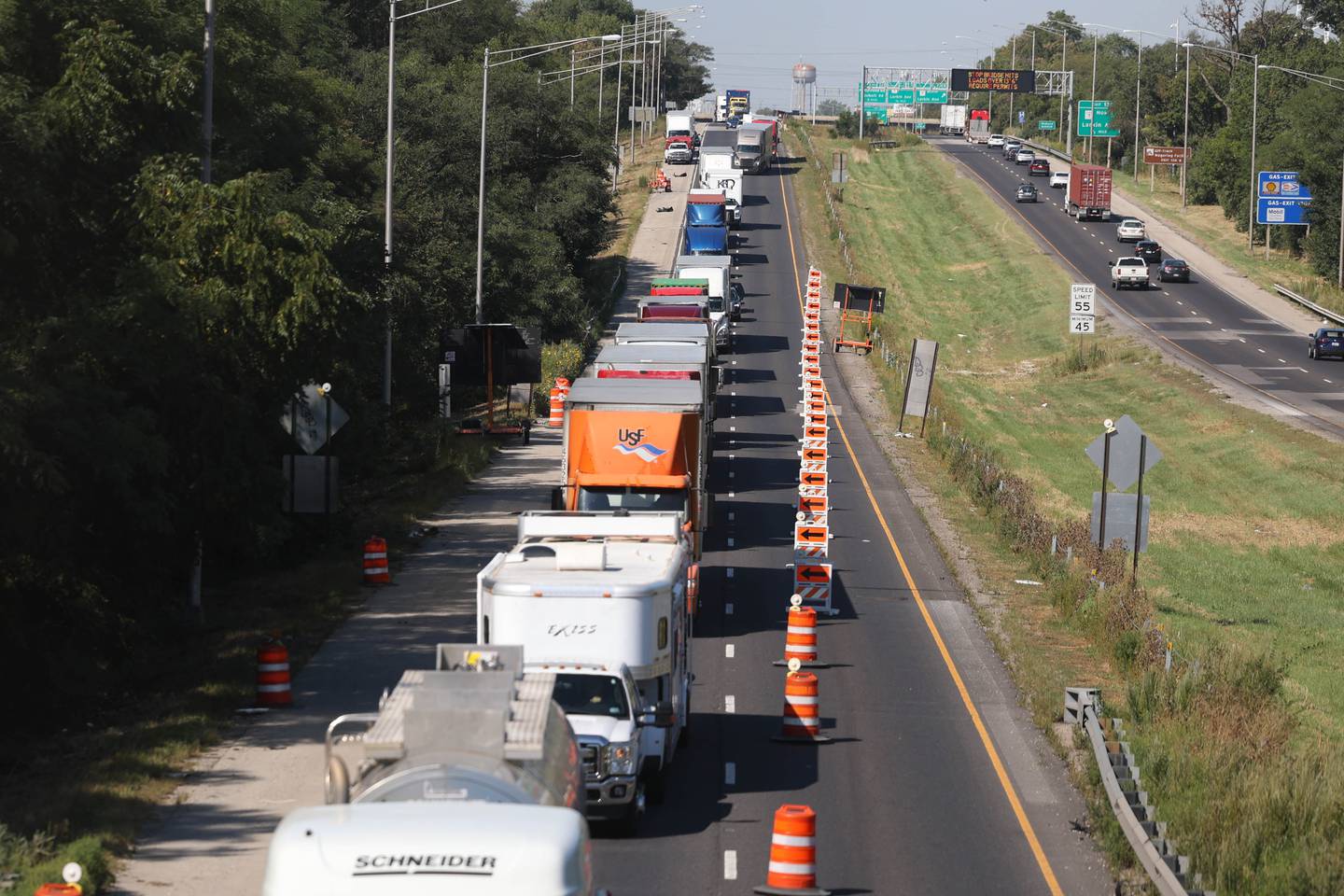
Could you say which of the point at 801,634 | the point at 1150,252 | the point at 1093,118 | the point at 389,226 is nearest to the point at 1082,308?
the point at 1150,252

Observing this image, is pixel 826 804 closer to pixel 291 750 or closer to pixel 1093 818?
pixel 1093 818

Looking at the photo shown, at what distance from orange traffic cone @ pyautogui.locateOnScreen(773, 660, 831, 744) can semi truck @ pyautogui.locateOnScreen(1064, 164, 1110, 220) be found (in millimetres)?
99325

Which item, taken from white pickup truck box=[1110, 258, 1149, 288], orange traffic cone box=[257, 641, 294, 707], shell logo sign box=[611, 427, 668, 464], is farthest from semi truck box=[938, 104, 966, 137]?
orange traffic cone box=[257, 641, 294, 707]

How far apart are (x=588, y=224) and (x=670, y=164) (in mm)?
50756

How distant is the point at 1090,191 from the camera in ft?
378

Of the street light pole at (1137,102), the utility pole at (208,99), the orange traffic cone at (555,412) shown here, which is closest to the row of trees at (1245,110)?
the street light pole at (1137,102)

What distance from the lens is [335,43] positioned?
100m

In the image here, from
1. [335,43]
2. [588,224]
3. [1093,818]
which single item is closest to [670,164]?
[335,43]

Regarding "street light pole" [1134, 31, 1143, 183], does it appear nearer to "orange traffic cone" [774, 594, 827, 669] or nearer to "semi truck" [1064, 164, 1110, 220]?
"semi truck" [1064, 164, 1110, 220]

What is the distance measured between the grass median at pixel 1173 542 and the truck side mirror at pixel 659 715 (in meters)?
5.18

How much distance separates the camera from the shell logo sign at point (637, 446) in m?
28.6

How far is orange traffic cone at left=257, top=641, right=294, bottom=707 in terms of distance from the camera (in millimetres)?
22016

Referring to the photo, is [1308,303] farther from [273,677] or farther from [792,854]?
[792,854]

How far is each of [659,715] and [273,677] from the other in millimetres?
6399
